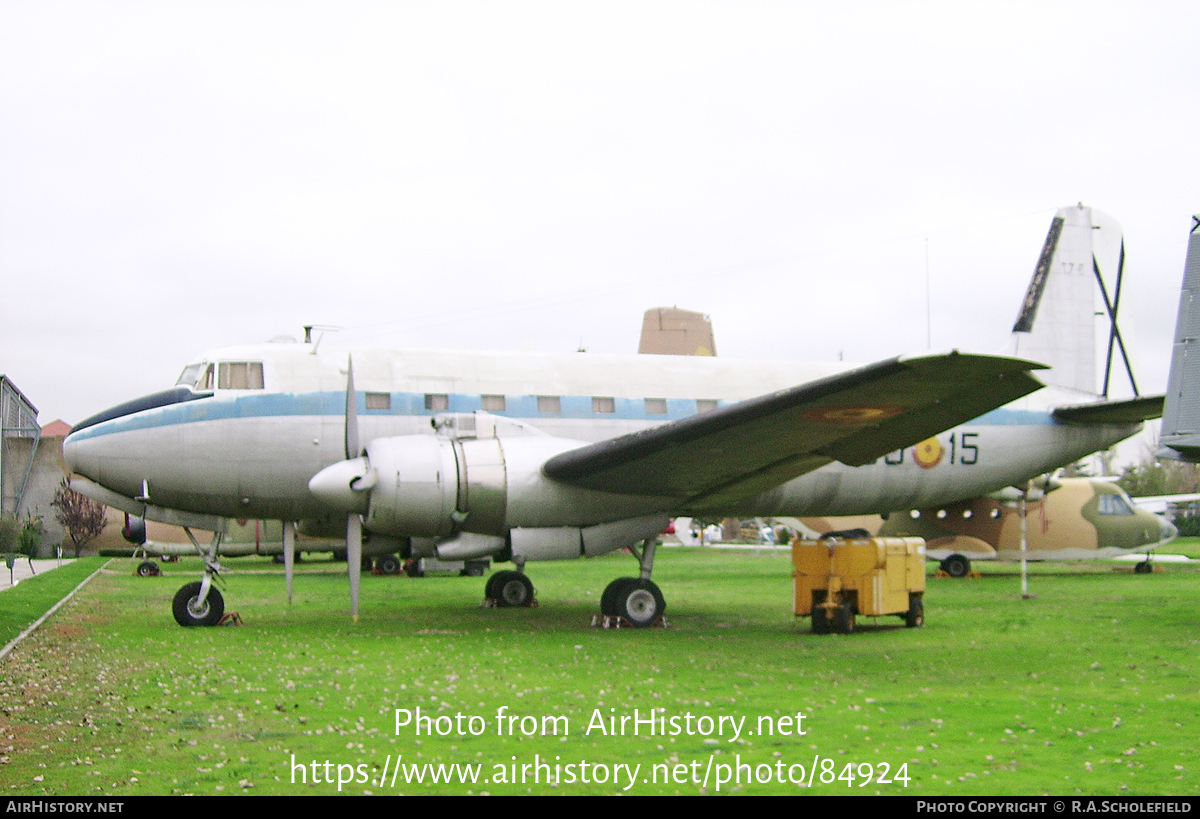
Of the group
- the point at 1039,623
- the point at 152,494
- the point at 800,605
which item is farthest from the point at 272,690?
the point at 1039,623

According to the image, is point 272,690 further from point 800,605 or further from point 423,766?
point 800,605

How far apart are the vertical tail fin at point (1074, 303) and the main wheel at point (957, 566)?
5408 millimetres

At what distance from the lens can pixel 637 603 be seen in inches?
559

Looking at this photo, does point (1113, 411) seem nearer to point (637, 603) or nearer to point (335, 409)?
point (637, 603)

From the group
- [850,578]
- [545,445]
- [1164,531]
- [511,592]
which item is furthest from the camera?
[1164,531]

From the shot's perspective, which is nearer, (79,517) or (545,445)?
(545,445)

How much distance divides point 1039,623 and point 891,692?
6645 mm

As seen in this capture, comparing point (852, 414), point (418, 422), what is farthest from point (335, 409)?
point (852, 414)

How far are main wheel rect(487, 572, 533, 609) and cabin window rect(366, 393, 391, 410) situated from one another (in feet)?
14.2

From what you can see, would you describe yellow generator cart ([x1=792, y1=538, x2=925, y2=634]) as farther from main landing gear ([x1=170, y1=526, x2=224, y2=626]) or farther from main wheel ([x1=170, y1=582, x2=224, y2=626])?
main wheel ([x1=170, y1=582, x2=224, y2=626])

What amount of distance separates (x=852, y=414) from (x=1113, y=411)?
9166 millimetres

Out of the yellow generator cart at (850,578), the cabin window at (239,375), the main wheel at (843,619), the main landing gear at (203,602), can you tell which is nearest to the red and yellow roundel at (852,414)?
the yellow generator cart at (850,578)

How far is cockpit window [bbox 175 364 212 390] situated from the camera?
14957mm

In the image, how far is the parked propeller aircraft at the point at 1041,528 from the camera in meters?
24.9
